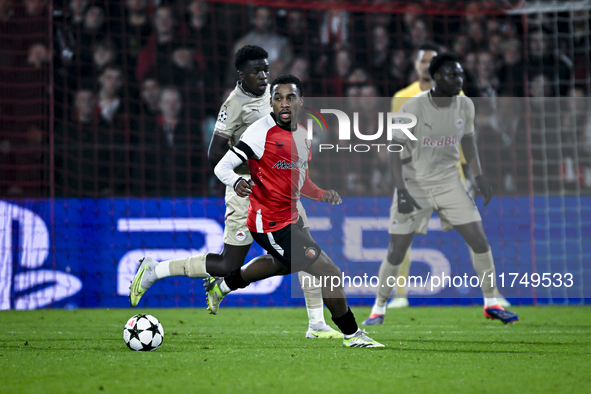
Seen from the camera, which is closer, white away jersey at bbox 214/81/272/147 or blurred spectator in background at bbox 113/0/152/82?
white away jersey at bbox 214/81/272/147

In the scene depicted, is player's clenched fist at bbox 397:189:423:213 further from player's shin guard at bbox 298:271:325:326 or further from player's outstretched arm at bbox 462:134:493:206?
player's shin guard at bbox 298:271:325:326

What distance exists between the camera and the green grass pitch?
318cm

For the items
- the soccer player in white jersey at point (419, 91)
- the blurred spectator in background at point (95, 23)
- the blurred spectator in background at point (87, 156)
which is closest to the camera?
the soccer player in white jersey at point (419, 91)

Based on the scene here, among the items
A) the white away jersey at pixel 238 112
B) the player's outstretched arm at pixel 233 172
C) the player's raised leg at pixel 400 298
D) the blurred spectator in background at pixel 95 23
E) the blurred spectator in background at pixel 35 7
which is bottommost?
the player's raised leg at pixel 400 298

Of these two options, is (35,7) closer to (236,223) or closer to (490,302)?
(236,223)

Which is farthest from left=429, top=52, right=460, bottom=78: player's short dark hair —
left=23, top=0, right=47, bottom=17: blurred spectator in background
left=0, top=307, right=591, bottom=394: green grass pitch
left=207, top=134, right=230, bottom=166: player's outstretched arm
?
left=23, top=0, right=47, bottom=17: blurred spectator in background

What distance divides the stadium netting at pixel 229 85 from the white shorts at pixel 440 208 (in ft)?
6.66

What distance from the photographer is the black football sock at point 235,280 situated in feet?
15.8

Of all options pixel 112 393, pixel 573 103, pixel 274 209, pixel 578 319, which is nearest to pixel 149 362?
pixel 112 393

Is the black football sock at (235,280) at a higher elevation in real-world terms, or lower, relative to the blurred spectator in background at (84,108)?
lower

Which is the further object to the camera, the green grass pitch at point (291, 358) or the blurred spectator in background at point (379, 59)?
the blurred spectator in background at point (379, 59)

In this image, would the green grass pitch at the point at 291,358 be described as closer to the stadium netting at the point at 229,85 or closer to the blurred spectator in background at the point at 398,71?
the stadium netting at the point at 229,85

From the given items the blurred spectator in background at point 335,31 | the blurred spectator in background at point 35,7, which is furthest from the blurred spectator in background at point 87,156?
the blurred spectator in background at point 335,31

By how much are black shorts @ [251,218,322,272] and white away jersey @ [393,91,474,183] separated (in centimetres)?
222
